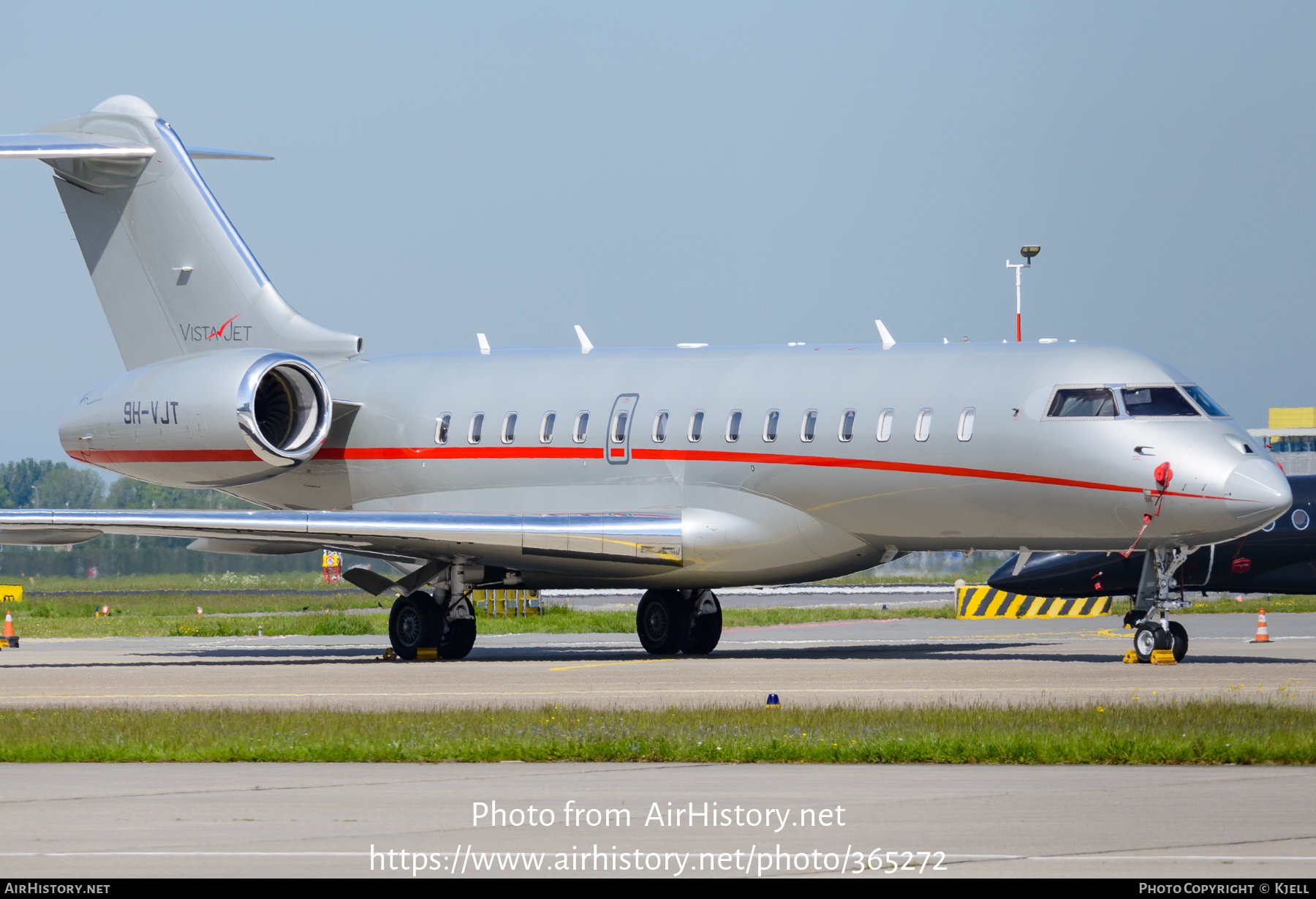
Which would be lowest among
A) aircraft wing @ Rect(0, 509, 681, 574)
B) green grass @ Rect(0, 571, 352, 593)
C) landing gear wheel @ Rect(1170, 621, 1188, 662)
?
green grass @ Rect(0, 571, 352, 593)

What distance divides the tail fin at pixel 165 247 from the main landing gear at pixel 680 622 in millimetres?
7446

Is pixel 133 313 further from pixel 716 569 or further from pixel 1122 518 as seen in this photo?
pixel 1122 518

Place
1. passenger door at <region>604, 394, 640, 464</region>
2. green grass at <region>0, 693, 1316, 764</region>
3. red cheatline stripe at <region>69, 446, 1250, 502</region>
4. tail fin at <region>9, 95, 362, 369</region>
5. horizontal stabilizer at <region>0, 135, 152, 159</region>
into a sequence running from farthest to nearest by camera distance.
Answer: tail fin at <region>9, 95, 362, 369</region>, horizontal stabilizer at <region>0, 135, 152, 159</region>, passenger door at <region>604, 394, 640, 464</region>, red cheatline stripe at <region>69, 446, 1250, 502</region>, green grass at <region>0, 693, 1316, 764</region>

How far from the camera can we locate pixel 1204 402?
2345cm

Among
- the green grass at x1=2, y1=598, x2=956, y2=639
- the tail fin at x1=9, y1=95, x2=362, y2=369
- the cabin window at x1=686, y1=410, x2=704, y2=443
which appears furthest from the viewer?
the green grass at x1=2, y1=598, x2=956, y2=639

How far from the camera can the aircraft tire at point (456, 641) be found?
89.8 feet

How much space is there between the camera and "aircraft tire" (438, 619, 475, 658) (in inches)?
1077

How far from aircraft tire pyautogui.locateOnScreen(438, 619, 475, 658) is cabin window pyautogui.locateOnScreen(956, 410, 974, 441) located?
8251mm

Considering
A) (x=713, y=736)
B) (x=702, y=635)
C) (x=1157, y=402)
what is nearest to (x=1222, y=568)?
(x=702, y=635)

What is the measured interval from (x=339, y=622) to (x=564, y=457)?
12412mm

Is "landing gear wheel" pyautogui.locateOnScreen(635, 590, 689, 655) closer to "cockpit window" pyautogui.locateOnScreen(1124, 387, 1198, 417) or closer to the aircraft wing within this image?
the aircraft wing

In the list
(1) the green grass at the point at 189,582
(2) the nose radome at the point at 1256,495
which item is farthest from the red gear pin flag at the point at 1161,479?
(1) the green grass at the point at 189,582

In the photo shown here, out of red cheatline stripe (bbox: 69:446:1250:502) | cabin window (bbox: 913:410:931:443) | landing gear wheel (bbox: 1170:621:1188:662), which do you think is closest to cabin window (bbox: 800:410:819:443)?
red cheatline stripe (bbox: 69:446:1250:502)

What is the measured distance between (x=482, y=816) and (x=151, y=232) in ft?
76.8
